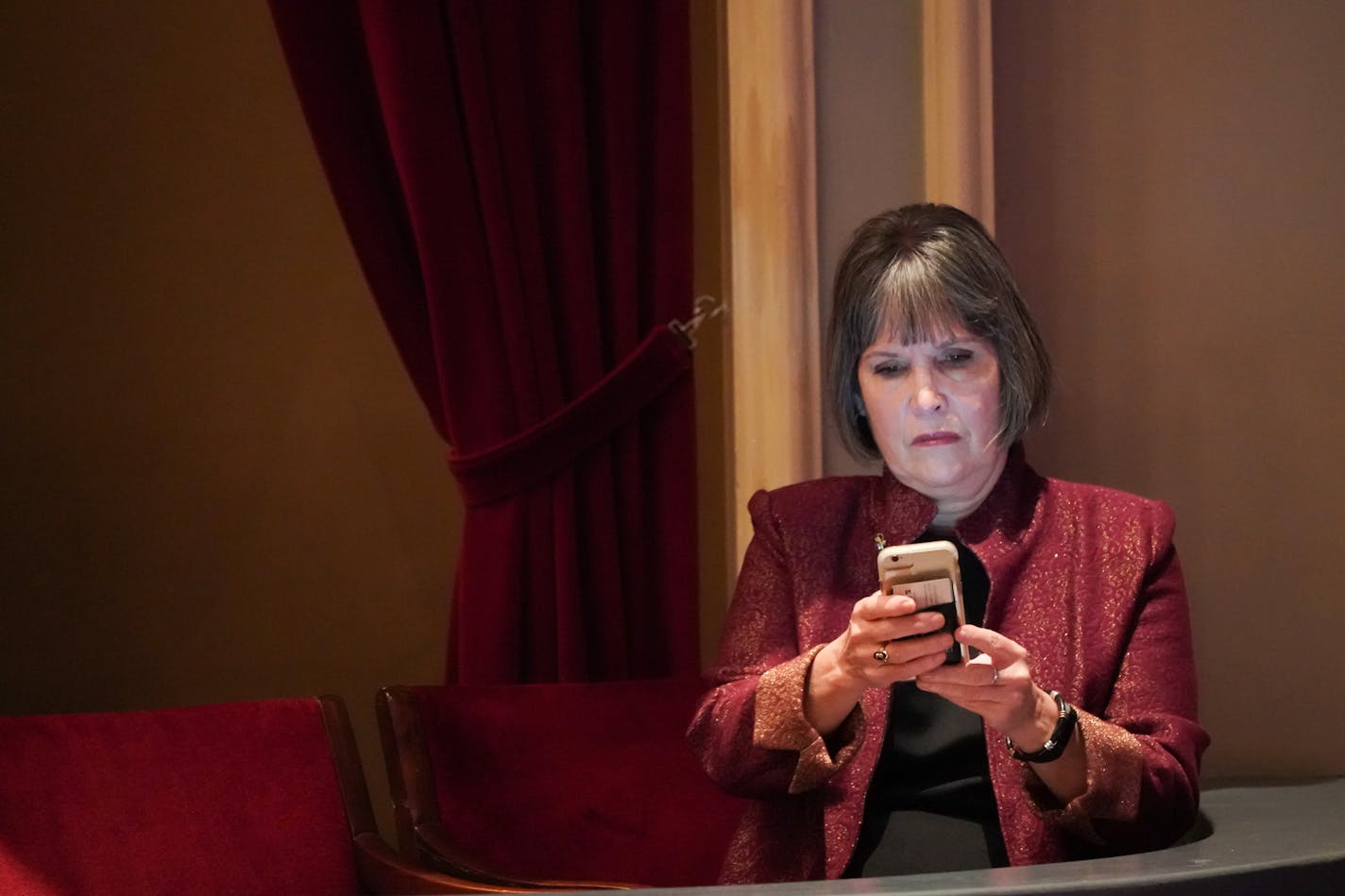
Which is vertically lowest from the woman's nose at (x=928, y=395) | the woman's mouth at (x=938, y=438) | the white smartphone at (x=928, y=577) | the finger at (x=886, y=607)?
the finger at (x=886, y=607)

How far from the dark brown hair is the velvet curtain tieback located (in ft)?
1.69

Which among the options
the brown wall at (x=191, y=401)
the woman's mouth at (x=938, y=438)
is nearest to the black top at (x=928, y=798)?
the woman's mouth at (x=938, y=438)

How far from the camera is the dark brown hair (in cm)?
177

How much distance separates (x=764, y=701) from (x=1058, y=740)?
326 mm

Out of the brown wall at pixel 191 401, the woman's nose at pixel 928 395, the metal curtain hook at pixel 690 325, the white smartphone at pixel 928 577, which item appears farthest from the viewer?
the brown wall at pixel 191 401

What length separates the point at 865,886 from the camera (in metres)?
1.20

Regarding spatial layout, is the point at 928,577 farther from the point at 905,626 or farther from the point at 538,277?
the point at 538,277

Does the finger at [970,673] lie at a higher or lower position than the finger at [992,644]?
lower

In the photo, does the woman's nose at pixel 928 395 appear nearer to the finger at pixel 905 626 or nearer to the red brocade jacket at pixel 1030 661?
the red brocade jacket at pixel 1030 661

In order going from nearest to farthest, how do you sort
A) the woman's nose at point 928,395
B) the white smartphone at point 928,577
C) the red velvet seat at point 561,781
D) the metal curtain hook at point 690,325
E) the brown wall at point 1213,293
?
the white smartphone at point 928,577, the woman's nose at point 928,395, the red velvet seat at point 561,781, the brown wall at point 1213,293, the metal curtain hook at point 690,325

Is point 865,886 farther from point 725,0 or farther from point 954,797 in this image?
point 725,0

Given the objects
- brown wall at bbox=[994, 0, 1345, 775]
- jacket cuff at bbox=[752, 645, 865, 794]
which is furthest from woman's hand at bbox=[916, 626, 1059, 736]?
brown wall at bbox=[994, 0, 1345, 775]

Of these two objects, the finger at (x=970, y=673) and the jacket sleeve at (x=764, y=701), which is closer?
the finger at (x=970, y=673)

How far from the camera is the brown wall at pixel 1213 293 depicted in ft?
7.36
